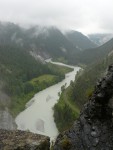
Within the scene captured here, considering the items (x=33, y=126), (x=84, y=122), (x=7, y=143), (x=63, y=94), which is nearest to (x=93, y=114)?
(x=84, y=122)

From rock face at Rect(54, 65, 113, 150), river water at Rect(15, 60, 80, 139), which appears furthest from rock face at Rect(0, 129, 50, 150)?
river water at Rect(15, 60, 80, 139)

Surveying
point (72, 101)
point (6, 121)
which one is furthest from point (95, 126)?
point (72, 101)

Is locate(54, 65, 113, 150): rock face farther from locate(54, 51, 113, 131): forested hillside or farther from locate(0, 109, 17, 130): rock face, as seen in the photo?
locate(0, 109, 17, 130): rock face

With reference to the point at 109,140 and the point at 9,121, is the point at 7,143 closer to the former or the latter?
the point at 109,140

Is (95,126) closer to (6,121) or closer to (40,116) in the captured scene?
(6,121)

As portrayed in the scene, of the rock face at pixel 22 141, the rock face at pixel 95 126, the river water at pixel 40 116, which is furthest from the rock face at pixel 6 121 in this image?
the rock face at pixel 95 126

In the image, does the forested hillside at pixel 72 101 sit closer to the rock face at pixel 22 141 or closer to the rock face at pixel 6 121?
the rock face at pixel 6 121
